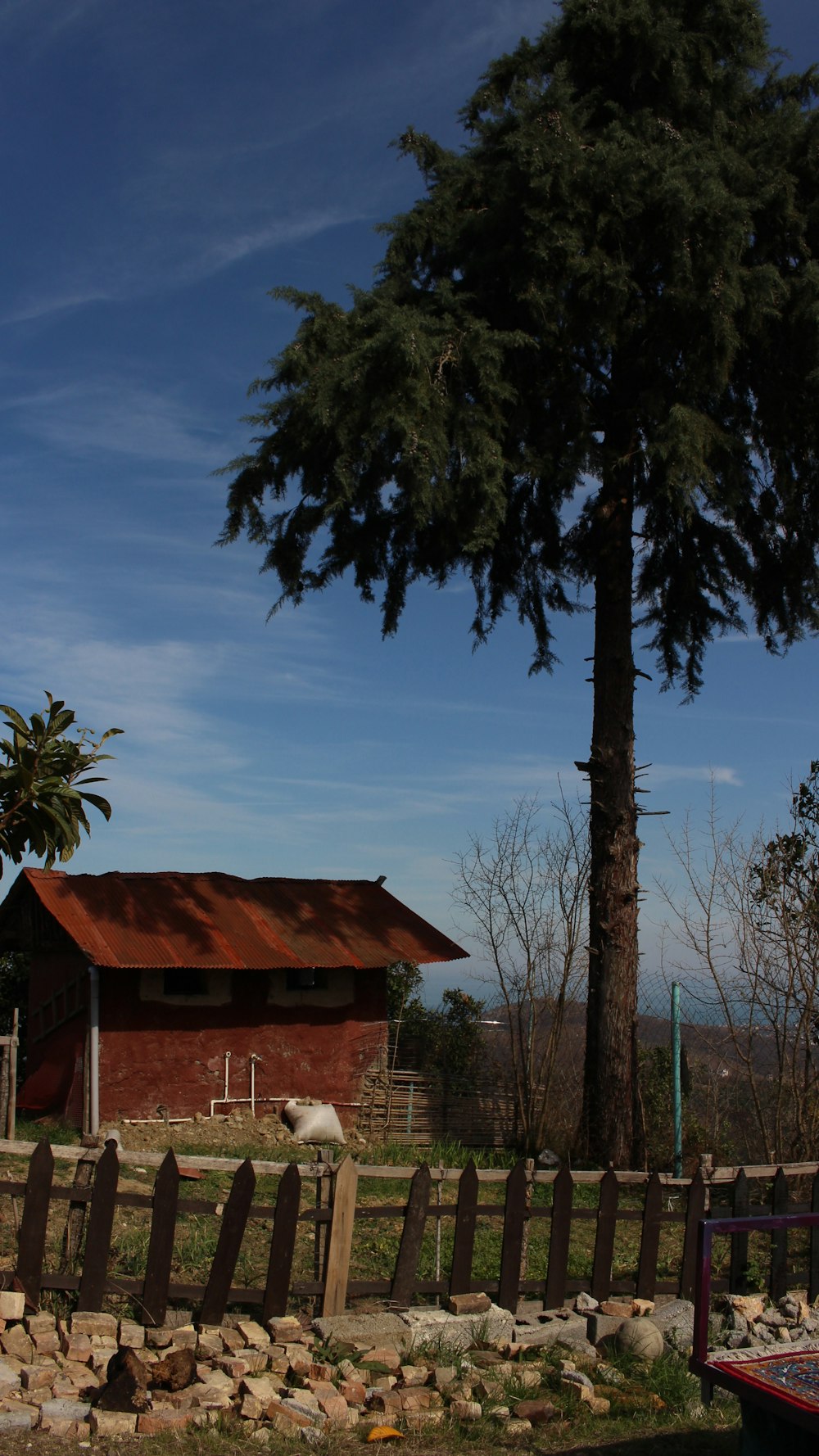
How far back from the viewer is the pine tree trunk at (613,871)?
1434 cm

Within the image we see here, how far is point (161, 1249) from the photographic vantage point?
22.8 ft

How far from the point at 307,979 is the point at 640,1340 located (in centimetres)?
1141

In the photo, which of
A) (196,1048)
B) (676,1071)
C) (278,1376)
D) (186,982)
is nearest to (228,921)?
(186,982)

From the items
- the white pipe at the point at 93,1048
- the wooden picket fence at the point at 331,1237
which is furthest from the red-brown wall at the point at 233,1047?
the wooden picket fence at the point at 331,1237

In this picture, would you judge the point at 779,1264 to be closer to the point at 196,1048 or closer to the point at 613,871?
the point at 613,871

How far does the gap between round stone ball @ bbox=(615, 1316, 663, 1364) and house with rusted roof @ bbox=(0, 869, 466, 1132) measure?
10202 millimetres

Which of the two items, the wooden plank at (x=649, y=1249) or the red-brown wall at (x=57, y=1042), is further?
the red-brown wall at (x=57, y=1042)

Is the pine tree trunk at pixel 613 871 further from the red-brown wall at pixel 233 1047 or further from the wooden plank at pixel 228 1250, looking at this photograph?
the wooden plank at pixel 228 1250

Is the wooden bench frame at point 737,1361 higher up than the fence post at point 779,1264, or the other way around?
the wooden bench frame at point 737,1361

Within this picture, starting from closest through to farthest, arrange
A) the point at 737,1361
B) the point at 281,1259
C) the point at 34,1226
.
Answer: the point at 737,1361, the point at 34,1226, the point at 281,1259

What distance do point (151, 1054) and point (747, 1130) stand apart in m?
8.65

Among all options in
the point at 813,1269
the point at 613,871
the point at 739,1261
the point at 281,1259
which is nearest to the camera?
the point at 281,1259

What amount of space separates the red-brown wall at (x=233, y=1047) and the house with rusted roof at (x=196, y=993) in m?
0.02

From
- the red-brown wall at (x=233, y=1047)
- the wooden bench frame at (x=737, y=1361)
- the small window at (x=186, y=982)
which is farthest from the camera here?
the small window at (x=186, y=982)
